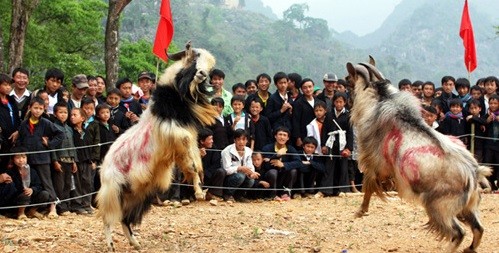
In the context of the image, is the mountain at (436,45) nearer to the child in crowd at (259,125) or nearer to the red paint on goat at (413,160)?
the child in crowd at (259,125)

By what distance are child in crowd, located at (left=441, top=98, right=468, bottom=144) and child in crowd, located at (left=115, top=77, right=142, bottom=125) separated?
17.5 feet

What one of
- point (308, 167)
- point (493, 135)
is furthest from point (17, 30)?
point (493, 135)

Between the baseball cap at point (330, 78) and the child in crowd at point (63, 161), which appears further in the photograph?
the baseball cap at point (330, 78)

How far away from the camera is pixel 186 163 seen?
7195mm

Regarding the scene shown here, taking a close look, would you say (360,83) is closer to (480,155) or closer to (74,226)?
(74,226)

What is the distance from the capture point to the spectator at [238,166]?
35.6 ft

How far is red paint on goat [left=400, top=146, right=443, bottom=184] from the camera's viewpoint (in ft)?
21.2

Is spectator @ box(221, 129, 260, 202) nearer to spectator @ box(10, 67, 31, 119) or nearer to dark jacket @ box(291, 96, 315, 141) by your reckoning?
dark jacket @ box(291, 96, 315, 141)

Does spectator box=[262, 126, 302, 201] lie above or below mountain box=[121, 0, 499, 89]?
below

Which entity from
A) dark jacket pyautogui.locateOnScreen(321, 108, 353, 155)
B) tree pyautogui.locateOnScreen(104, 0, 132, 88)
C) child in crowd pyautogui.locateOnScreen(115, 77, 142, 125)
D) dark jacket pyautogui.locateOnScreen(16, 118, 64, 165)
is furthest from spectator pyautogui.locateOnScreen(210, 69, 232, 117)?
tree pyautogui.locateOnScreen(104, 0, 132, 88)

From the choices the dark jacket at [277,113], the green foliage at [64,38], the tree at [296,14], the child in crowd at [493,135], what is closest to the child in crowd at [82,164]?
the dark jacket at [277,113]

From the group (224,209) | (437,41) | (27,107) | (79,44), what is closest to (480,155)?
(224,209)

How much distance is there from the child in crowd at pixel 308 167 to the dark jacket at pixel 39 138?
4037 millimetres

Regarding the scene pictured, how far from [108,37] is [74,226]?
6595 mm
